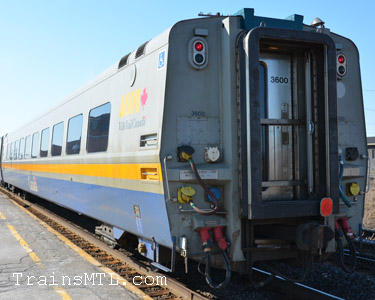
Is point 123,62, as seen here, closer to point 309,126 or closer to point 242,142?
point 242,142

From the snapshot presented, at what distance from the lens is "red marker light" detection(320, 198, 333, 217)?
4.69 metres

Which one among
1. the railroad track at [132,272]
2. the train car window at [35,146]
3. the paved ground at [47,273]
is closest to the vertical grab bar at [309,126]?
the railroad track at [132,272]

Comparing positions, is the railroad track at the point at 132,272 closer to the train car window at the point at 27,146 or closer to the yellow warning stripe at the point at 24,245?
the yellow warning stripe at the point at 24,245

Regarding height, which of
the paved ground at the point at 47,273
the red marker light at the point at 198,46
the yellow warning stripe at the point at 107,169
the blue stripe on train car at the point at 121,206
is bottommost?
the paved ground at the point at 47,273

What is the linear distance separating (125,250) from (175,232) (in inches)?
131

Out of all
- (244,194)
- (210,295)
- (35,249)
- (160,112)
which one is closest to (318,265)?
(210,295)

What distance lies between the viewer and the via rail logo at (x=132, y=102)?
5184 millimetres

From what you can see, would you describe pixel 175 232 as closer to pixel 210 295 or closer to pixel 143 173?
pixel 143 173

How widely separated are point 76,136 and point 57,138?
196 centimetres

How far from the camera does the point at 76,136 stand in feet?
26.5

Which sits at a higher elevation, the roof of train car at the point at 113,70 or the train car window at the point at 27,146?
the roof of train car at the point at 113,70

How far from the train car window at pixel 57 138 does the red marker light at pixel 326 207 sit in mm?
6408

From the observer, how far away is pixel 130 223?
5.77 metres

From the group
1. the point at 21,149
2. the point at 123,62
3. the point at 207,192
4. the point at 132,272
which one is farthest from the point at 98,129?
the point at 21,149
